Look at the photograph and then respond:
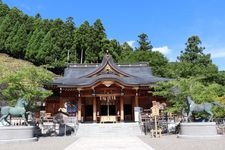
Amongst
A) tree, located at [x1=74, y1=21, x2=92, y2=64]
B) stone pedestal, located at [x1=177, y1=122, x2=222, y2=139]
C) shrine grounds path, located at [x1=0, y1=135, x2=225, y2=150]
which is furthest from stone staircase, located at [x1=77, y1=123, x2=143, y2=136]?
tree, located at [x1=74, y1=21, x2=92, y2=64]

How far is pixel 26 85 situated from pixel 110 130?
650 centimetres

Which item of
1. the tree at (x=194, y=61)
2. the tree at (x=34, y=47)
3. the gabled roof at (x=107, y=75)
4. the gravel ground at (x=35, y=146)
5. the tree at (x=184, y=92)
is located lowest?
the gravel ground at (x=35, y=146)

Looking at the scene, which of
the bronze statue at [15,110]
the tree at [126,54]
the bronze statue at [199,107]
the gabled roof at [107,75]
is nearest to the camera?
the bronze statue at [15,110]

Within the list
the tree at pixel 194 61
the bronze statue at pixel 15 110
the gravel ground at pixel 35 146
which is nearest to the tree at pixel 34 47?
the tree at pixel 194 61

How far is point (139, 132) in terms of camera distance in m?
20.1

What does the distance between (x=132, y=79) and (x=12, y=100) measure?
11.5m

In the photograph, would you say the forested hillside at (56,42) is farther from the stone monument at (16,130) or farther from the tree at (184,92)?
the stone monument at (16,130)

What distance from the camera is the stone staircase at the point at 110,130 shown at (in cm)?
1994

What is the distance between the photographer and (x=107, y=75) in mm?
25922

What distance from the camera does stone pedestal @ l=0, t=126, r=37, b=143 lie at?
48.8 feet

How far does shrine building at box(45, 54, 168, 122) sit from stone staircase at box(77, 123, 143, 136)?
347 centimetres

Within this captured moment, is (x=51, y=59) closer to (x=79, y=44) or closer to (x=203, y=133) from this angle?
(x=79, y=44)

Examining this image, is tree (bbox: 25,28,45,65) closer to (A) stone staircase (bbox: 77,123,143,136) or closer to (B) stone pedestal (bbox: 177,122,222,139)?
(A) stone staircase (bbox: 77,123,143,136)

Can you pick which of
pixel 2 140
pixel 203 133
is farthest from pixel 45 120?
pixel 203 133
